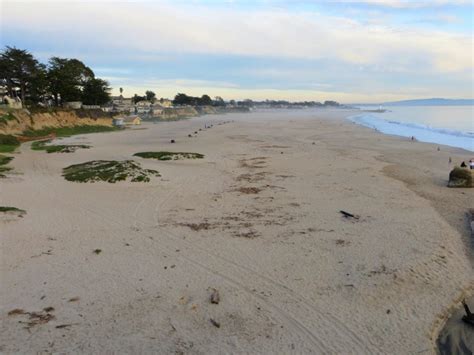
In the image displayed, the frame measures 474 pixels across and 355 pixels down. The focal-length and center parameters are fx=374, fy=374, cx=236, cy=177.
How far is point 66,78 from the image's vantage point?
201ft

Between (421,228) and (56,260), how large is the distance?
10.2m

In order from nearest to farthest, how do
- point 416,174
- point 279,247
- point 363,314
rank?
point 363,314, point 279,247, point 416,174

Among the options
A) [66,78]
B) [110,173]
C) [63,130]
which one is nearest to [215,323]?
[110,173]

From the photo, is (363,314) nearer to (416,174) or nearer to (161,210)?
(161,210)

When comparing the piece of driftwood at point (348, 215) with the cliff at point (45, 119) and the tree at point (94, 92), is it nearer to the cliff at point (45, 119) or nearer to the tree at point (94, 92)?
the cliff at point (45, 119)

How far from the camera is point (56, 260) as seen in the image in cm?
878

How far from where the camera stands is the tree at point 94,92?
72.8m

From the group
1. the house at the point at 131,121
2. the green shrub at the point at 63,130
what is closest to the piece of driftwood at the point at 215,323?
the green shrub at the point at 63,130

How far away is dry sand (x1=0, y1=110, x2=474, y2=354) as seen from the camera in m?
6.27

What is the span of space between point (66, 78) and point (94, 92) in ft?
39.3

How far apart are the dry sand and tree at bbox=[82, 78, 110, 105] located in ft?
201

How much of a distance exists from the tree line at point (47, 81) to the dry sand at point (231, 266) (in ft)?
144

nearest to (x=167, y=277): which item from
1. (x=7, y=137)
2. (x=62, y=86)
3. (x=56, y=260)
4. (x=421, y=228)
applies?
(x=56, y=260)

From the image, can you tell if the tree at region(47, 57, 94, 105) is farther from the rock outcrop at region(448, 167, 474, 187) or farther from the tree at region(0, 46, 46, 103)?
the rock outcrop at region(448, 167, 474, 187)
